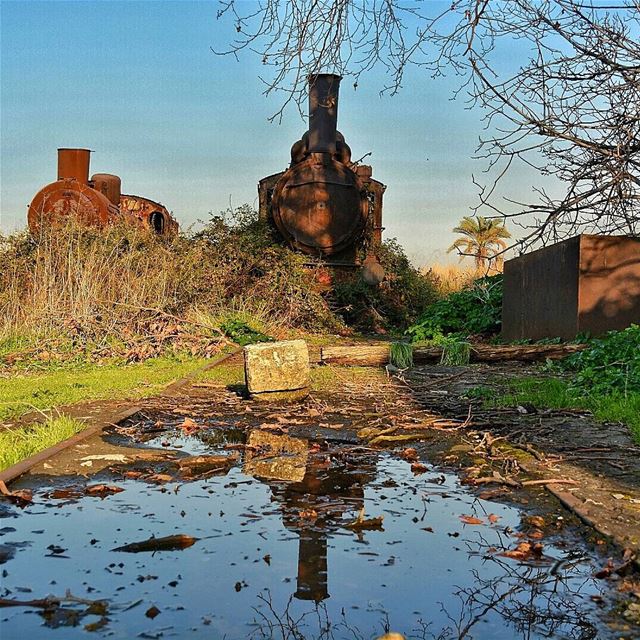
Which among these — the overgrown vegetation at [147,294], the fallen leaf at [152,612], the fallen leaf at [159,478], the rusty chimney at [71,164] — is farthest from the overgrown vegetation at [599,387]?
the rusty chimney at [71,164]

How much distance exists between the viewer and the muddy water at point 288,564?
2.83 m

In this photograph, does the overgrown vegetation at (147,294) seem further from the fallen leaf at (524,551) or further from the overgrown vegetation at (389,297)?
the fallen leaf at (524,551)

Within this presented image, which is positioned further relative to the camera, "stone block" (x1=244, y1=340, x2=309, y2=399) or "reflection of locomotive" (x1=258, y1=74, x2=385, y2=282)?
"reflection of locomotive" (x1=258, y1=74, x2=385, y2=282)

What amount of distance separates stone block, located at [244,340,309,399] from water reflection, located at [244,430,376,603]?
1.89 meters

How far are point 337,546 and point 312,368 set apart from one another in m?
7.94

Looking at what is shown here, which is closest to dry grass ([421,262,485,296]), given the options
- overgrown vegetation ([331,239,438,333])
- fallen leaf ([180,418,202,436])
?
overgrown vegetation ([331,239,438,333])

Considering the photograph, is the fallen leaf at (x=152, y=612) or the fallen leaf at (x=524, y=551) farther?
the fallen leaf at (x=524, y=551)

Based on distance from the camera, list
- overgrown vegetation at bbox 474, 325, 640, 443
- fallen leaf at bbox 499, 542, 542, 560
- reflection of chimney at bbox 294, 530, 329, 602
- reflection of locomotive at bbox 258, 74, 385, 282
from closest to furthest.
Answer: reflection of chimney at bbox 294, 530, 329, 602
fallen leaf at bbox 499, 542, 542, 560
overgrown vegetation at bbox 474, 325, 640, 443
reflection of locomotive at bbox 258, 74, 385, 282

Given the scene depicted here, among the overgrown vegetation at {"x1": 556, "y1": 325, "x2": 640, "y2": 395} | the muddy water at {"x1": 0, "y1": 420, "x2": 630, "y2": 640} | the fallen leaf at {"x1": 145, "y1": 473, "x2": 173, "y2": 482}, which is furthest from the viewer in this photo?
the overgrown vegetation at {"x1": 556, "y1": 325, "x2": 640, "y2": 395}

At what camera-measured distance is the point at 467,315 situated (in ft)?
57.9

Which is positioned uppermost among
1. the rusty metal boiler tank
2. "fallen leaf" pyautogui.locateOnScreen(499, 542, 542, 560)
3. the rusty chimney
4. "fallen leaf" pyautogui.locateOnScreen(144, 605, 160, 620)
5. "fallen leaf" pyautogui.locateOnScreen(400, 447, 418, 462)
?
the rusty chimney

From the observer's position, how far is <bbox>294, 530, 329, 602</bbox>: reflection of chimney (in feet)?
10.2

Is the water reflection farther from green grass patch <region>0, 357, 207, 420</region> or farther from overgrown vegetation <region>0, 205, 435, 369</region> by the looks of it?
overgrown vegetation <region>0, 205, 435, 369</region>

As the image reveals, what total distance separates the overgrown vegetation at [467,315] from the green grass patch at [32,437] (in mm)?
10588
